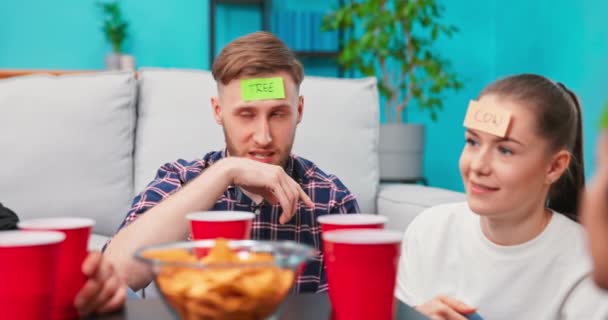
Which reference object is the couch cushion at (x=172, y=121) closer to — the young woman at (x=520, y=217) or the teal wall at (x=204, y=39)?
the young woman at (x=520, y=217)

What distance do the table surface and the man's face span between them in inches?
19.3

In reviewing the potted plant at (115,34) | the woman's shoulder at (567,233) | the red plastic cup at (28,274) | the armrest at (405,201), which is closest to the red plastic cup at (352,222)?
the red plastic cup at (28,274)

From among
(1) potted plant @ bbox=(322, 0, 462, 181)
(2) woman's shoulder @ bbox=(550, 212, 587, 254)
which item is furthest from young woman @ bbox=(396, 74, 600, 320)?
(1) potted plant @ bbox=(322, 0, 462, 181)

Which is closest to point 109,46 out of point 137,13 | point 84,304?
point 137,13

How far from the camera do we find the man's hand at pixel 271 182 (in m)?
1.02

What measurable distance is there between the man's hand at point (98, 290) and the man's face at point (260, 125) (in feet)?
1.81

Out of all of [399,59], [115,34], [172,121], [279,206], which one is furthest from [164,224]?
[115,34]

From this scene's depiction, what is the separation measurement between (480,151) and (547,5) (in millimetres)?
2481

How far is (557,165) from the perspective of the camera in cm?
143

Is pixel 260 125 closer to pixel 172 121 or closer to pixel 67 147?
pixel 172 121

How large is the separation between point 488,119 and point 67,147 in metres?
1.36

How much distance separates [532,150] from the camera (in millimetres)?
1383

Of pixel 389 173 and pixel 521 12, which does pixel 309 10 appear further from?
pixel 389 173

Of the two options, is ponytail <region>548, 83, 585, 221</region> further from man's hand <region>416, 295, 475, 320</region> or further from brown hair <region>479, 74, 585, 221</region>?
man's hand <region>416, 295, 475, 320</region>
